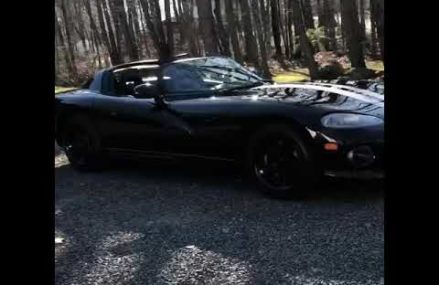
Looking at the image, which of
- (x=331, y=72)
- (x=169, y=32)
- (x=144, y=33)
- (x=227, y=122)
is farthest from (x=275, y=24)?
(x=227, y=122)

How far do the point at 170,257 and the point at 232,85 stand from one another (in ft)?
7.76

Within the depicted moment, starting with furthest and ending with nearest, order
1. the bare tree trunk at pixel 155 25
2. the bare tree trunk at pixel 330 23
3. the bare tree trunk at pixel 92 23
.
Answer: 1. the bare tree trunk at pixel 92 23
2. the bare tree trunk at pixel 330 23
3. the bare tree trunk at pixel 155 25

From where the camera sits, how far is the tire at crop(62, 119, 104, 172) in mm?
5910

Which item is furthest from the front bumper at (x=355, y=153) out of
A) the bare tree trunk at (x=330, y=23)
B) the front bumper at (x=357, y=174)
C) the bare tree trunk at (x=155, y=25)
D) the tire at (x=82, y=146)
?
the bare tree trunk at (x=330, y=23)

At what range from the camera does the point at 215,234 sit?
151 inches

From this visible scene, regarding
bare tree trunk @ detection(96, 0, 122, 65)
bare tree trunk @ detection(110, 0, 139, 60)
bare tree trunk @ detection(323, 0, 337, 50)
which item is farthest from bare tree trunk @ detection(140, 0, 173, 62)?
bare tree trunk @ detection(323, 0, 337, 50)

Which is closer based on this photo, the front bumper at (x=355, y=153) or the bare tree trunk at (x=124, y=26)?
the front bumper at (x=355, y=153)

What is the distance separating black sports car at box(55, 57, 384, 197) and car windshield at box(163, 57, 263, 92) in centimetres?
1

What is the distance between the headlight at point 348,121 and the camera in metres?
4.09

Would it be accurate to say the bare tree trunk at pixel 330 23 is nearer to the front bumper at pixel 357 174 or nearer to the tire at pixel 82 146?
the tire at pixel 82 146

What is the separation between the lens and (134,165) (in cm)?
629

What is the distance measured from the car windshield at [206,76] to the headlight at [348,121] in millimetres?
1388
